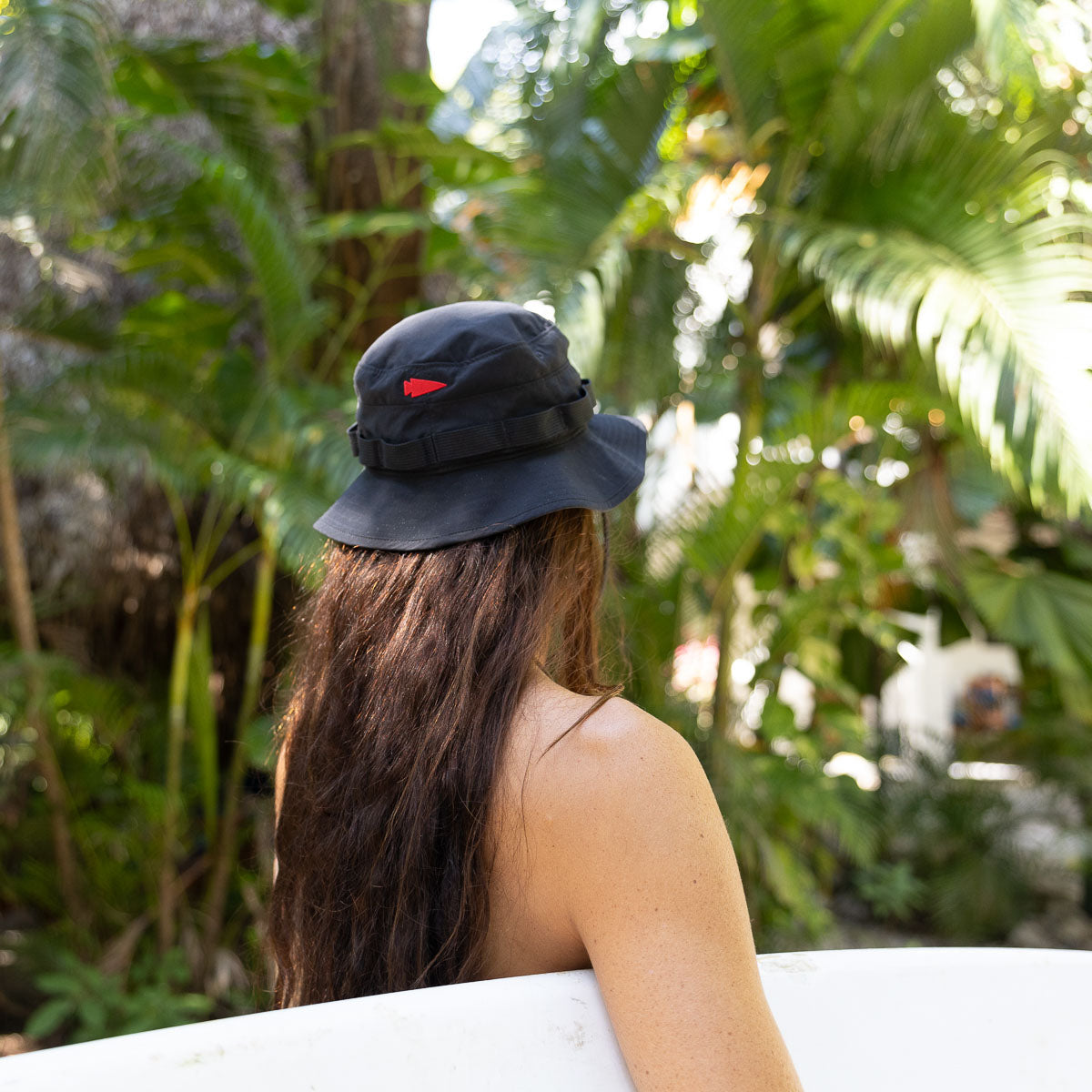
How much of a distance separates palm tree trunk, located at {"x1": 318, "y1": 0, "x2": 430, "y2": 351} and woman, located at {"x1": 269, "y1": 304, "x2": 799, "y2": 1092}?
242cm

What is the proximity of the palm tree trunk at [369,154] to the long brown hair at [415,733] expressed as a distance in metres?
2.46

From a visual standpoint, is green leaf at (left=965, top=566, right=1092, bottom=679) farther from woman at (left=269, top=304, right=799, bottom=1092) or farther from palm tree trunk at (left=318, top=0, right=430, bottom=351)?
woman at (left=269, top=304, right=799, bottom=1092)

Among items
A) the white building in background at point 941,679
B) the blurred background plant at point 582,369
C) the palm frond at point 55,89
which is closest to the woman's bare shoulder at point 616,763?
the blurred background plant at point 582,369

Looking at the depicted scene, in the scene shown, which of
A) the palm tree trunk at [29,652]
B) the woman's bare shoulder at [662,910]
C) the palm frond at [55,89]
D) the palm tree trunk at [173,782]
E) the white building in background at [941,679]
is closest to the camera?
the woman's bare shoulder at [662,910]

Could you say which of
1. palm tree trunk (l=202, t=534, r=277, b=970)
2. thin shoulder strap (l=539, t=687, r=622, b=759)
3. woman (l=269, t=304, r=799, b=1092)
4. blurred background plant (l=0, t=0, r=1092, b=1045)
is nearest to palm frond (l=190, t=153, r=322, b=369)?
blurred background plant (l=0, t=0, r=1092, b=1045)

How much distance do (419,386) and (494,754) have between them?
0.37 m

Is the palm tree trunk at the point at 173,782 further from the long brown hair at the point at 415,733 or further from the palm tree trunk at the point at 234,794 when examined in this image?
the long brown hair at the point at 415,733

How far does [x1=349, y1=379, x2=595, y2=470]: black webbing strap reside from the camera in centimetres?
99

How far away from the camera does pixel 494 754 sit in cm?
91

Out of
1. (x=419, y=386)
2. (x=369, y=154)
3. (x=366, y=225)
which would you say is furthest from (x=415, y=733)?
(x=369, y=154)

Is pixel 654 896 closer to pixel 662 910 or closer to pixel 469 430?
pixel 662 910

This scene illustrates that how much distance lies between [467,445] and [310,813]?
0.45m

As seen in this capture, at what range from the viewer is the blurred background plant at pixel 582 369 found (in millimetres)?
2301

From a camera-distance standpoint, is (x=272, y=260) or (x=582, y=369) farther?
(x=272, y=260)
